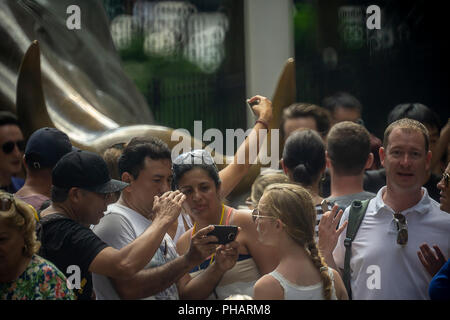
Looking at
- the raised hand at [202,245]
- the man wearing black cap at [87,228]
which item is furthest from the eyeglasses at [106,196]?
the raised hand at [202,245]

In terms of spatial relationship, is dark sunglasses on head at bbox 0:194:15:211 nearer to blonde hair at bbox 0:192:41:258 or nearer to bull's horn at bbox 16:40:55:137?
blonde hair at bbox 0:192:41:258

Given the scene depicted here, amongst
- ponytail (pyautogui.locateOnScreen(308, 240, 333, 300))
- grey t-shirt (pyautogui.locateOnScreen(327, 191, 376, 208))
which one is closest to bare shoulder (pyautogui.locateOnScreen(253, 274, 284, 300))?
ponytail (pyautogui.locateOnScreen(308, 240, 333, 300))

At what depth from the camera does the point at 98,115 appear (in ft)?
24.7

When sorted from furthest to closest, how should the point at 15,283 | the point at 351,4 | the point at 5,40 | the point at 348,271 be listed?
the point at 351,4 → the point at 5,40 → the point at 348,271 → the point at 15,283

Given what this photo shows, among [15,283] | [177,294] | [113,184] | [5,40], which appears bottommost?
[177,294]

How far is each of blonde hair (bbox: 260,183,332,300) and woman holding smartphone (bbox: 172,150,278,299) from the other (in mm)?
394

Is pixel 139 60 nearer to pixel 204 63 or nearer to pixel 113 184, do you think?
pixel 204 63

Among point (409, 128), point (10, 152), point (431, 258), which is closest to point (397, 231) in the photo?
point (431, 258)

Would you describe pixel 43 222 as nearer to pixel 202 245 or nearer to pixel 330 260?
pixel 202 245

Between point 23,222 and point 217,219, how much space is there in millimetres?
1091

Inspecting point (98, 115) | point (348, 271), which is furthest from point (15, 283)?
point (98, 115)

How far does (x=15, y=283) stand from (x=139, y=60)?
17536mm

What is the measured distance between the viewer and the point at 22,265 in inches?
145

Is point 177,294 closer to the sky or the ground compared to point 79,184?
closer to the ground
